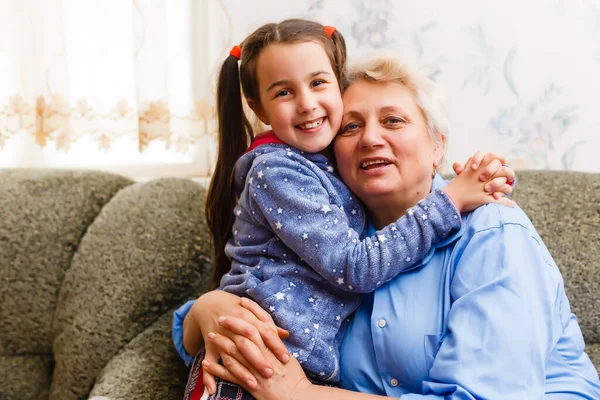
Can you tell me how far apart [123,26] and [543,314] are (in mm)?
1591

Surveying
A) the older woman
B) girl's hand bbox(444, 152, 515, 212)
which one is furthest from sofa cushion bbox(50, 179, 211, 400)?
girl's hand bbox(444, 152, 515, 212)

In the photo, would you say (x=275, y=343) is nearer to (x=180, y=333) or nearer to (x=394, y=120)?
(x=180, y=333)

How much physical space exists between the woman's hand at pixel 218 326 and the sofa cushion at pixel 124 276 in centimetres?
27

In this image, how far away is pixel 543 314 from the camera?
115 cm

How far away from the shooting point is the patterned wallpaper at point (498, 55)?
186 centimetres

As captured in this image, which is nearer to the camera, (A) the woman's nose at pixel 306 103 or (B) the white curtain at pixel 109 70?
(A) the woman's nose at pixel 306 103

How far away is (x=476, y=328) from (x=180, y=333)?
2.61 ft

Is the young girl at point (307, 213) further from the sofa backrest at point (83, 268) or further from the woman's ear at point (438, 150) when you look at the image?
the sofa backrest at point (83, 268)

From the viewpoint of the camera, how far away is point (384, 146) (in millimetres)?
1355

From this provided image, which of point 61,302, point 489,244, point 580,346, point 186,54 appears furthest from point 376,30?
point 61,302

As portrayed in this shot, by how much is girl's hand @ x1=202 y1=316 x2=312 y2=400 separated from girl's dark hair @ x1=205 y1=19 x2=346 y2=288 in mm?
383

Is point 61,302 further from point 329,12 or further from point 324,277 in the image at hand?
point 329,12

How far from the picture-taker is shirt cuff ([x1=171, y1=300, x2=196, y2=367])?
1551mm

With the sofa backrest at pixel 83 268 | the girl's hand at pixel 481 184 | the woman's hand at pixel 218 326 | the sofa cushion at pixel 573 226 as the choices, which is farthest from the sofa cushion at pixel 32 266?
the sofa cushion at pixel 573 226
